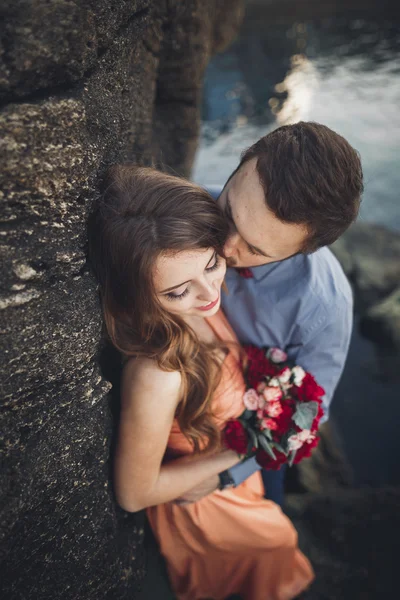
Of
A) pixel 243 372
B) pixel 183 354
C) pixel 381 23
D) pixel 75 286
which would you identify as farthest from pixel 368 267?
pixel 381 23

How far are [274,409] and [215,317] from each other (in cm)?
58

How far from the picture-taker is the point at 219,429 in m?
2.24

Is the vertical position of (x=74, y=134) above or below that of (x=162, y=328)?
above

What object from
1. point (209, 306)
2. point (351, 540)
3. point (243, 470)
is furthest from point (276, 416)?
point (351, 540)

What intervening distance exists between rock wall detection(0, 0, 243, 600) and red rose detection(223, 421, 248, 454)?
0.66m

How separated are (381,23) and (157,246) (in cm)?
1763

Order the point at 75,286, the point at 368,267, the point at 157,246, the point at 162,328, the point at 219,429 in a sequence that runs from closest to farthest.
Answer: the point at 75,286, the point at 157,246, the point at 162,328, the point at 219,429, the point at 368,267

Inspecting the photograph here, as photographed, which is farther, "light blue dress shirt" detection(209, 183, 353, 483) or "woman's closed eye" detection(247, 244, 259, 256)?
"light blue dress shirt" detection(209, 183, 353, 483)

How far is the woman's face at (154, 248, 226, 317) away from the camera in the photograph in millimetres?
1641

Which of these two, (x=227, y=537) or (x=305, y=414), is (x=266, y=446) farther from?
(x=227, y=537)

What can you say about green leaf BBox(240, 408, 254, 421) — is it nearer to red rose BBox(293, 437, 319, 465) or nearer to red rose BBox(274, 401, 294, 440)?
red rose BBox(274, 401, 294, 440)

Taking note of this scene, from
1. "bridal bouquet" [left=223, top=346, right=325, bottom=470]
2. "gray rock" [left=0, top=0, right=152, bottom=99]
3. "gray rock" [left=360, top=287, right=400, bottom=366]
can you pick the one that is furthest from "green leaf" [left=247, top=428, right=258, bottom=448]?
"gray rock" [left=360, top=287, right=400, bottom=366]

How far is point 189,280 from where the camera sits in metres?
1.71

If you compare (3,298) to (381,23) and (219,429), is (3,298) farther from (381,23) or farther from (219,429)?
(381,23)
